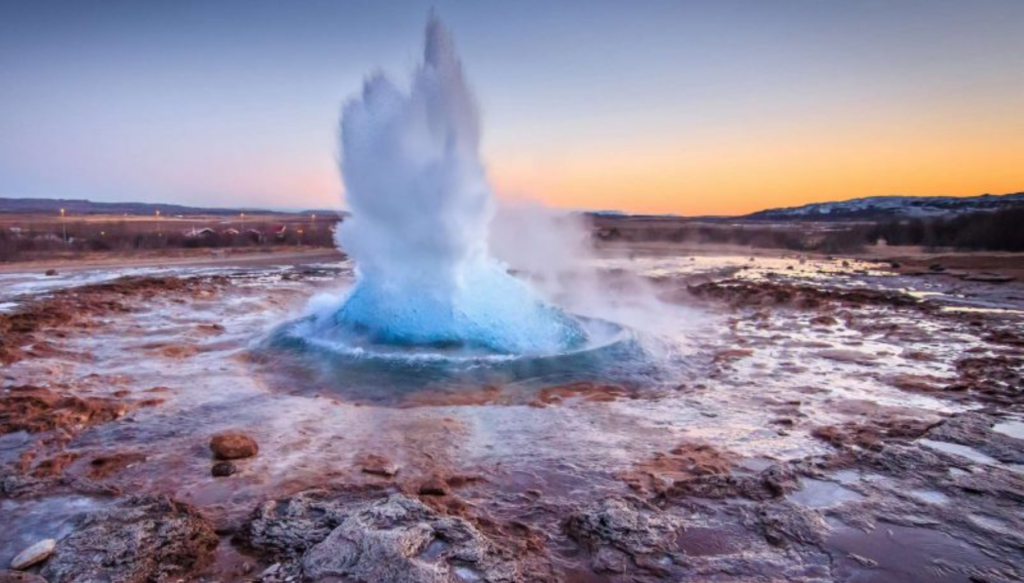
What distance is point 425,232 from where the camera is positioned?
8.03 m

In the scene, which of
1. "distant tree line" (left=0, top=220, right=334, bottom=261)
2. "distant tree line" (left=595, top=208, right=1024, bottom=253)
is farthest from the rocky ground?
"distant tree line" (left=595, top=208, right=1024, bottom=253)

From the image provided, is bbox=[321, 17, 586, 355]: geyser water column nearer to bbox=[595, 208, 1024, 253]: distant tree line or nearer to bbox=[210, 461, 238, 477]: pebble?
bbox=[210, 461, 238, 477]: pebble

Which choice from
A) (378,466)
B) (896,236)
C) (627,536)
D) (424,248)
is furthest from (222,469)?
(896,236)

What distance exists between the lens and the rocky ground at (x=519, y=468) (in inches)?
115

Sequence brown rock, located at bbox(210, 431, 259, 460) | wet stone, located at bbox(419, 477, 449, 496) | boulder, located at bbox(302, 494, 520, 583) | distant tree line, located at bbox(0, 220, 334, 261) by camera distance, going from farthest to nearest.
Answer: distant tree line, located at bbox(0, 220, 334, 261), brown rock, located at bbox(210, 431, 259, 460), wet stone, located at bbox(419, 477, 449, 496), boulder, located at bbox(302, 494, 520, 583)

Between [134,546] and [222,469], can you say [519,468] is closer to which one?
[222,469]

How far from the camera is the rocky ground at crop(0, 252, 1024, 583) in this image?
9.57 ft

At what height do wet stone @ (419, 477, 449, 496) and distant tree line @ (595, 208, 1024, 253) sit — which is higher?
distant tree line @ (595, 208, 1024, 253)

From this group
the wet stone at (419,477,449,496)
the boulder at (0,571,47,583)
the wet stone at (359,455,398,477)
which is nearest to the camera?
the boulder at (0,571,47,583)

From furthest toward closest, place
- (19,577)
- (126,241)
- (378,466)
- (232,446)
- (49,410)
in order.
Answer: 1. (126,241)
2. (49,410)
3. (232,446)
4. (378,466)
5. (19,577)

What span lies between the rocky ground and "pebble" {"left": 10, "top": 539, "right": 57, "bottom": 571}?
1 centimetres

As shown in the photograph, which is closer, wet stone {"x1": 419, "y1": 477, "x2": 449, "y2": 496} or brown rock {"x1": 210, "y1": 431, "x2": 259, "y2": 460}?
wet stone {"x1": 419, "y1": 477, "x2": 449, "y2": 496}

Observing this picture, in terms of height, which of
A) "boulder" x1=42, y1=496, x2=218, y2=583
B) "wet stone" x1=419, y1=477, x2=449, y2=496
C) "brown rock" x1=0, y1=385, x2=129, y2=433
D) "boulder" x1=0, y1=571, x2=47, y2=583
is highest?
"boulder" x1=0, y1=571, x2=47, y2=583

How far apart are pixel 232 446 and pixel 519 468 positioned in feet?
6.94
